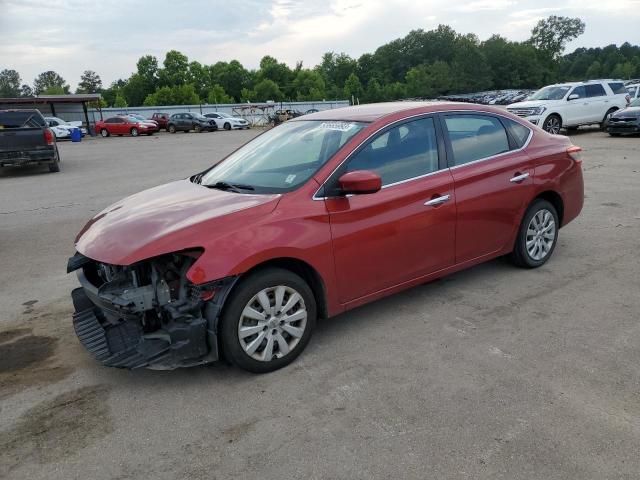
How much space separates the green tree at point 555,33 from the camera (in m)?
129

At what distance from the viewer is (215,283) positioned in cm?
338

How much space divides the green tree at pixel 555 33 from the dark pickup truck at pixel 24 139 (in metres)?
137

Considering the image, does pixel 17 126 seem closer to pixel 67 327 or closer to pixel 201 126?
pixel 67 327

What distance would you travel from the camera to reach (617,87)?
19984mm

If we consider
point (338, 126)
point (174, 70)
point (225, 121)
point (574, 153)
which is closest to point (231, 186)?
point (338, 126)

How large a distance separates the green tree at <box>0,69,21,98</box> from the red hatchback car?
5794 inches

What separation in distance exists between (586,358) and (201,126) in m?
38.9

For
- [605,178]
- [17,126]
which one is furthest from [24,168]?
[605,178]

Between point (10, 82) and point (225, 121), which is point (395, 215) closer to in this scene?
point (225, 121)

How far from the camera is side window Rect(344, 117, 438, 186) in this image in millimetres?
4129

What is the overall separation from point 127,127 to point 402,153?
37.9 metres

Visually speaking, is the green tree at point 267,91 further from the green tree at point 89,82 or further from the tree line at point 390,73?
the green tree at point 89,82

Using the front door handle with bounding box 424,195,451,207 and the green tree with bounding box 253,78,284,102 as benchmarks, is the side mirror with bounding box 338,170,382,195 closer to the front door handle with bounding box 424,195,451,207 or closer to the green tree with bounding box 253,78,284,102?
the front door handle with bounding box 424,195,451,207

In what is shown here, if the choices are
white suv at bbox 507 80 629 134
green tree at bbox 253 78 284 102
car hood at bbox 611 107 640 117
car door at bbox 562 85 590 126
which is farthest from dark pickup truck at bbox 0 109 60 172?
green tree at bbox 253 78 284 102
